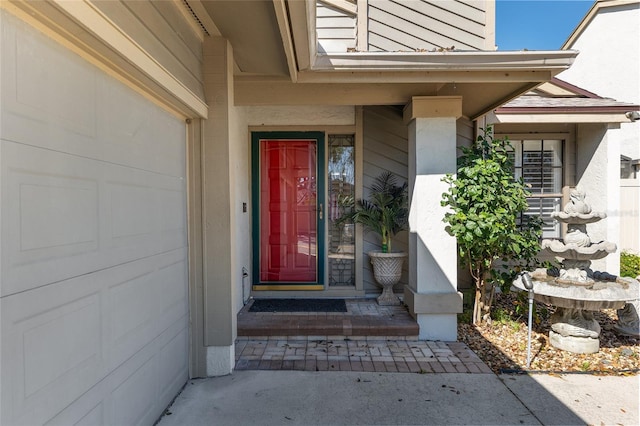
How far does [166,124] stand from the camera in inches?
91.0

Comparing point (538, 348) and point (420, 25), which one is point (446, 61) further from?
point (538, 348)

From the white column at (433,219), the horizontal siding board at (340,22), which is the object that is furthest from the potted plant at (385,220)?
the horizontal siding board at (340,22)

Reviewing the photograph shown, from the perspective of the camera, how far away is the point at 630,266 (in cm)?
513

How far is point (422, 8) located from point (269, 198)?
3.00m

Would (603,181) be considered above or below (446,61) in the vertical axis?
below

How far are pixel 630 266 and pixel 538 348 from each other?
3150 mm

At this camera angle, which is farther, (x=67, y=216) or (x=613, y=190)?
(x=613, y=190)

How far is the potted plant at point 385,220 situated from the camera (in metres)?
4.12

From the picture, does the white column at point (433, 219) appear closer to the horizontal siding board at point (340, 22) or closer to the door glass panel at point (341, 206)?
the door glass panel at point (341, 206)

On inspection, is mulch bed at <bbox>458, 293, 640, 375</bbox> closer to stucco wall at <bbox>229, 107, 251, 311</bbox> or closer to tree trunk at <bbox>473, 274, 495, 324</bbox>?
tree trunk at <bbox>473, 274, 495, 324</bbox>

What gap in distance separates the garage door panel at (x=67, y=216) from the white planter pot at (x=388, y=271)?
2662 millimetres

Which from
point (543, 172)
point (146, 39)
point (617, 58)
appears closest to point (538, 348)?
point (543, 172)

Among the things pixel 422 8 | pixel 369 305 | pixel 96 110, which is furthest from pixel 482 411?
pixel 422 8

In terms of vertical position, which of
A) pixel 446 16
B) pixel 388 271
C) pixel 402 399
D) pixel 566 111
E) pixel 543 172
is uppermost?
pixel 446 16
